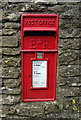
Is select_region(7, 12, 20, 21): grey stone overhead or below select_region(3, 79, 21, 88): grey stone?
overhead

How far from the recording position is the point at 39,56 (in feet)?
9.01

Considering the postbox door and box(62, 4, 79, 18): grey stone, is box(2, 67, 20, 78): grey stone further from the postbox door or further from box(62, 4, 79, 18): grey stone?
box(62, 4, 79, 18): grey stone

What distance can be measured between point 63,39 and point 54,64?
46cm

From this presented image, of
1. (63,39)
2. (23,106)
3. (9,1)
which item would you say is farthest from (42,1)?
(23,106)

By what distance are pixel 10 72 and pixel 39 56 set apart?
1.88 feet

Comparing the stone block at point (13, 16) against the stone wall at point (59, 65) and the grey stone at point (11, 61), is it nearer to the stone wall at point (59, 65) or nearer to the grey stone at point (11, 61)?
the stone wall at point (59, 65)

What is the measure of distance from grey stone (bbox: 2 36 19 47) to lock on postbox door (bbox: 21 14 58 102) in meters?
0.12

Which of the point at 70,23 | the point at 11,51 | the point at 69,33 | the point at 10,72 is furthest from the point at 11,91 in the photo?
the point at 70,23

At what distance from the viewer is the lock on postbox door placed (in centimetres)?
266

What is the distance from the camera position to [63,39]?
2.74 metres

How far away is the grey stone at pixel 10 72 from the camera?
2.77 m

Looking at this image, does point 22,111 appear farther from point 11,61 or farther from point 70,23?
point 70,23

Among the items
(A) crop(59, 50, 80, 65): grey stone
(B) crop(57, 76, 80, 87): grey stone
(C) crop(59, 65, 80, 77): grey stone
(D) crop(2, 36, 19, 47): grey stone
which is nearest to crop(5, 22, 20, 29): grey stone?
(D) crop(2, 36, 19, 47): grey stone

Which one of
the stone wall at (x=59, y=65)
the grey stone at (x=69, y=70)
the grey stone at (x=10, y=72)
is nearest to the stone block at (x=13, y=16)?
the stone wall at (x=59, y=65)
